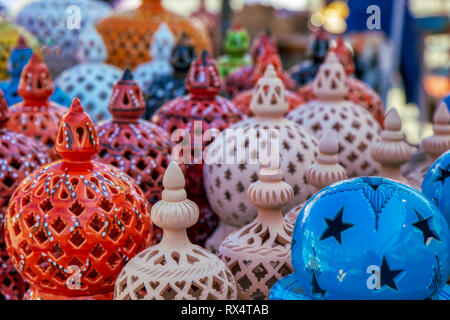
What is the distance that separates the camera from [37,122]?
77.2 inches

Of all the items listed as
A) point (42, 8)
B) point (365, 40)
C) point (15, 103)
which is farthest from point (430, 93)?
point (15, 103)

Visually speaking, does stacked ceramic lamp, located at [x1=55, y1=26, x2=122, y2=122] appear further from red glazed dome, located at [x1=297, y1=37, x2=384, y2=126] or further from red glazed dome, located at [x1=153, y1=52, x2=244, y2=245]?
red glazed dome, located at [x1=297, y1=37, x2=384, y2=126]

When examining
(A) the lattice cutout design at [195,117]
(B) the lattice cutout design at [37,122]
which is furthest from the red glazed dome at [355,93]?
(B) the lattice cutout design at [37,122]

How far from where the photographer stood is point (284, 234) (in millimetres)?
1488

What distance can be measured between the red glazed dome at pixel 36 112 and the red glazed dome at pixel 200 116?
38 cm

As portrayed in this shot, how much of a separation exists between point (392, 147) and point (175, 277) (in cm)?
79

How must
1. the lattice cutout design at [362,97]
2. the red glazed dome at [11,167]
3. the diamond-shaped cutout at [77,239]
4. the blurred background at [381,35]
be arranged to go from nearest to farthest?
the diamond-shaped cutout at [77,239], the red glazed dome at [11,167], the lattice cutout design at [362,97], the blurred background at [381,35]

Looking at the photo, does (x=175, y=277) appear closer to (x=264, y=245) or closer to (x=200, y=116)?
(x=264, y=245)

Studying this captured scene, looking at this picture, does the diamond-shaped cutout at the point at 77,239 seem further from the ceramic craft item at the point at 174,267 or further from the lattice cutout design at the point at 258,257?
the lattice cutout design at the point at 258,257

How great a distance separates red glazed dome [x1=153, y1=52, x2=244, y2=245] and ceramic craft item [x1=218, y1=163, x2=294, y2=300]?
1.70 ft

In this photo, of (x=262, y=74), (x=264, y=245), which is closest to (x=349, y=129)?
(x=262, y=74)

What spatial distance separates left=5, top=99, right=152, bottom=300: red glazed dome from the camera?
139 cm

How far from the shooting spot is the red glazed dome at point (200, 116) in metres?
2.00

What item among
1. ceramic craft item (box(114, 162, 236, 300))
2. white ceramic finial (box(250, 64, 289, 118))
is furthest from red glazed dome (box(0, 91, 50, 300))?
white ceramic finial (box(250, 64, 289, 118))
